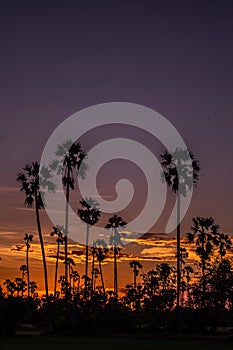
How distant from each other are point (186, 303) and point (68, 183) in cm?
1996

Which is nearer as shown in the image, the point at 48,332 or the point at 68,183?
the point at 48,332

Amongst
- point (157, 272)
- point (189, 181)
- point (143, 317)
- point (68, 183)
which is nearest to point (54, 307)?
point (143, 317)

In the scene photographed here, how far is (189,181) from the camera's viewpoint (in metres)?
71.9

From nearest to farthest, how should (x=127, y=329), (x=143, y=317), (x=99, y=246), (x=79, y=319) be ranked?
1. (x=79, y=319)
2. (x=127, y=329)
3. (x=143, y=317)
4. (x=99, y=246)

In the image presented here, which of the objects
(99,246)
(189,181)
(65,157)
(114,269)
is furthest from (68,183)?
(99,246)

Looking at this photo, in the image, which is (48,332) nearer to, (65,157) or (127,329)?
(127,329)

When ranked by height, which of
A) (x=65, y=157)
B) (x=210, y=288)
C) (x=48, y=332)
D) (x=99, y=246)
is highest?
(x=65, y=157)

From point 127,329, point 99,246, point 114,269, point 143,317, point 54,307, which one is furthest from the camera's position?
point 99,246

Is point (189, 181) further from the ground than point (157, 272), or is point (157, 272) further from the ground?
point (189, 181)

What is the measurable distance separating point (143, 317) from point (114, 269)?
2458 centimetres

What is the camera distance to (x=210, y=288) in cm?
7281

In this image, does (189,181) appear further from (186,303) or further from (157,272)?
(157,272)

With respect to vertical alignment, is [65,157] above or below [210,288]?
above

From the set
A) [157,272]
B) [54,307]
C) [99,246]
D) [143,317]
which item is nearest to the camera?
[143,317]
